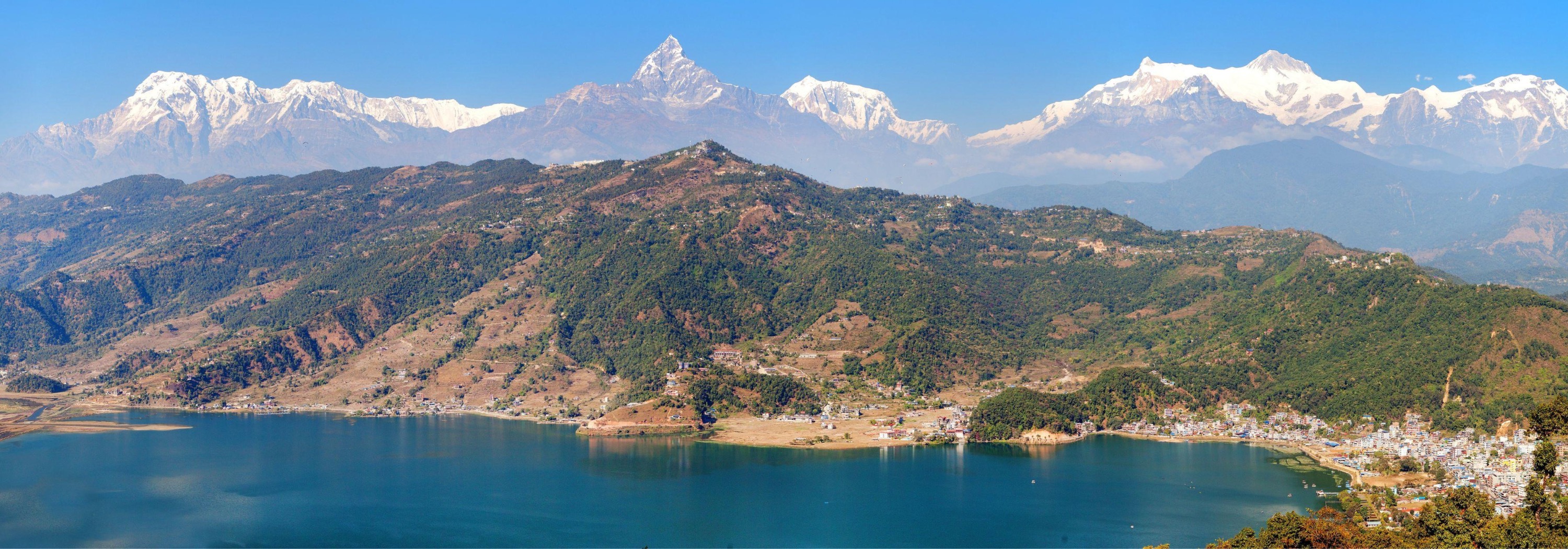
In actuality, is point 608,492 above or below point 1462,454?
below

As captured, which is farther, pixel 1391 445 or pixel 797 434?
pixel 797 434

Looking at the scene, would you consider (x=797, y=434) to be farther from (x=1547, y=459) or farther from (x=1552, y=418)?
(x=1552, y=418)

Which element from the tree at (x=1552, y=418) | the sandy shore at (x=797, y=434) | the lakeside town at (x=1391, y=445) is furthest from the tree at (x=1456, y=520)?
the sandy shore at (x=797, y=434)

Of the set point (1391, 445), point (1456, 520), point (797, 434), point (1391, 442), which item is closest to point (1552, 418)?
point (1456, 520)

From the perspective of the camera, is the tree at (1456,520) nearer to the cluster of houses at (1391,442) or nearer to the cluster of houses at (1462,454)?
the cluster of houses at (1391,442)

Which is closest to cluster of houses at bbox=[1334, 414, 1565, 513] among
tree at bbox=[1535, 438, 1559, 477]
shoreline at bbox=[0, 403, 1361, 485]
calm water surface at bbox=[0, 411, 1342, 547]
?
shoreline at bbox=[0, 403, 1361, 485]

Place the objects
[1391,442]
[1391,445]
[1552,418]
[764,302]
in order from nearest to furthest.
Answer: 1. [1552,418]
2. [1391,445]
3. [1391,442]
4. [764,302]

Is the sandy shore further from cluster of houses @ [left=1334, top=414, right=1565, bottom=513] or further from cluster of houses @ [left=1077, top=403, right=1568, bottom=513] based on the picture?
cluster of houses @ [left=1334, top=414, right=1565, bottom=513]
